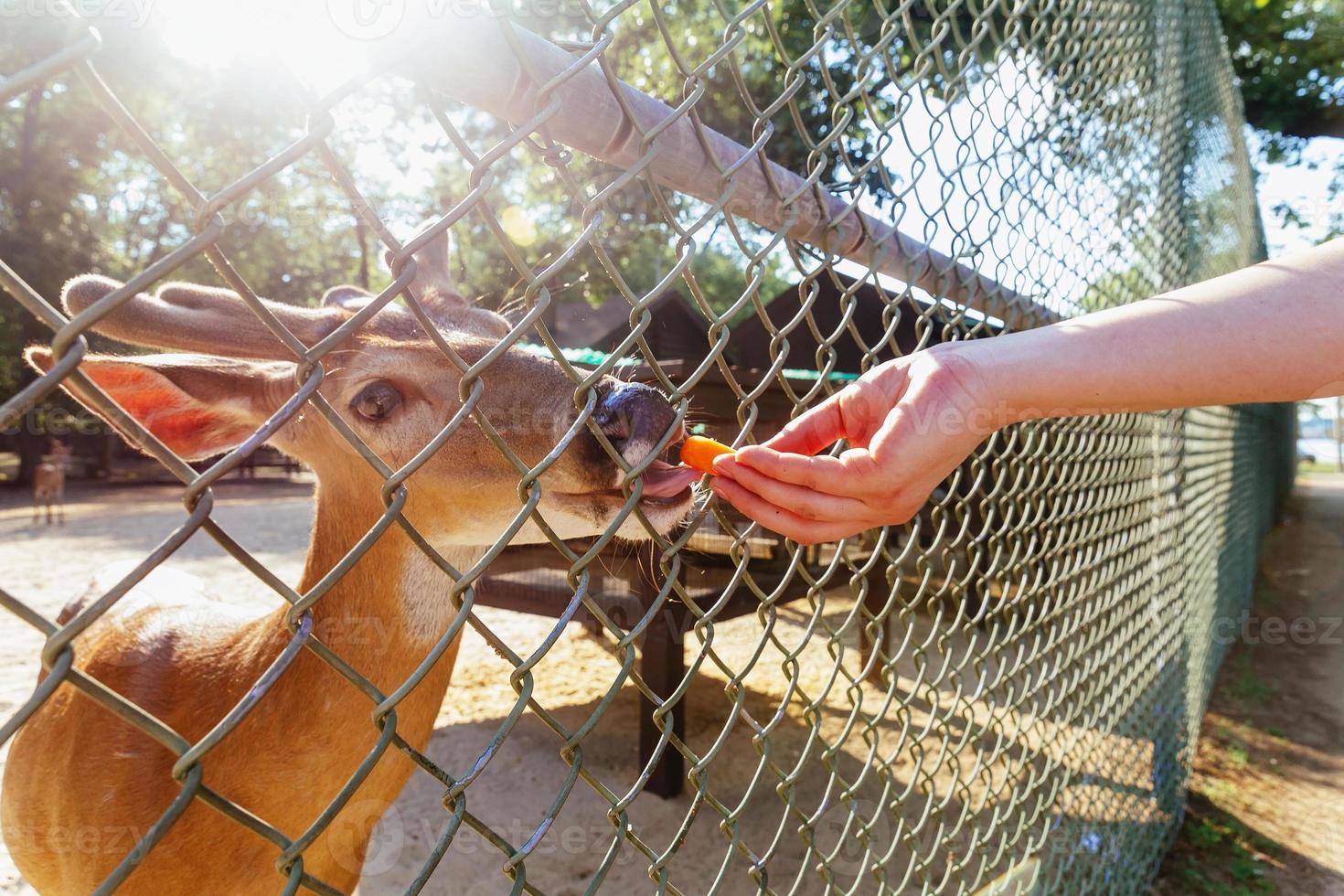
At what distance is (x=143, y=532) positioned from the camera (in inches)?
491

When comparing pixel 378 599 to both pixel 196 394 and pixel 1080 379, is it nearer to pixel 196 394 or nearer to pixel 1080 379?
pixel 196 394

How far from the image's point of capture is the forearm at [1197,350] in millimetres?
1102

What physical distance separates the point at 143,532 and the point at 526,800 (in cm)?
1130

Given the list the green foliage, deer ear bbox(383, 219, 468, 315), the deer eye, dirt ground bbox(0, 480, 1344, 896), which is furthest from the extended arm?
the green foliage

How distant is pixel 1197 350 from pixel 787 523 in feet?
2.11

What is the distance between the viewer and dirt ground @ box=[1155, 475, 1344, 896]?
3521 mm

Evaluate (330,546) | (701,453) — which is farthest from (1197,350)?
(330,546)

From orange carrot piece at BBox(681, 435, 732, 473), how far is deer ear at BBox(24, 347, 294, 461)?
916mm

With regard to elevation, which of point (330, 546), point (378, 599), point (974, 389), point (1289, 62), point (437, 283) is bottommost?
point (378, 599)

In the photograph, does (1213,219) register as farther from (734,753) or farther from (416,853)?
(416,853)

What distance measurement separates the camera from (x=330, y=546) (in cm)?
198

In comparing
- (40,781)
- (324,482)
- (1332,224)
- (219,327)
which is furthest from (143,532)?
(1332,224)

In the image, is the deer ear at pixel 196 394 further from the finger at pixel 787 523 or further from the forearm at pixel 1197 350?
the forearm at pixel 1197 350

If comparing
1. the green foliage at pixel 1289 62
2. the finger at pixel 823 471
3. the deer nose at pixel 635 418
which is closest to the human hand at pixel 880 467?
the finger at pixel 823 471
